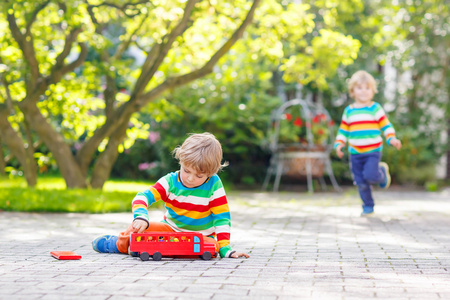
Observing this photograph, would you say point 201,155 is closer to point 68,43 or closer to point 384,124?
point 384,124

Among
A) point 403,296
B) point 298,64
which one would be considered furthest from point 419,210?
point 403,296

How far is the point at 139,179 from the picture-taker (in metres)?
14.3

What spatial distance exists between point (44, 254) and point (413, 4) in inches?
441

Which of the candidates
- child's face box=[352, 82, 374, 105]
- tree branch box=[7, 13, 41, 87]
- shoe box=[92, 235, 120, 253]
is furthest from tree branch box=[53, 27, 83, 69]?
shoe box=[92, 235, 120, 253]

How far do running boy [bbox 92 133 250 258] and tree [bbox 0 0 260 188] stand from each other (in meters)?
4.04

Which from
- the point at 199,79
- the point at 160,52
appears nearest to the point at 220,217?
the point at 160,52

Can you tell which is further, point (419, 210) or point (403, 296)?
point (419, 210)

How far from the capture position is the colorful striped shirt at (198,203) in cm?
422

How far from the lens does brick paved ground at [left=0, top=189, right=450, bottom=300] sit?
3.04m

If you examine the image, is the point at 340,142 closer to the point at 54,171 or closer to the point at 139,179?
the point at 139,179

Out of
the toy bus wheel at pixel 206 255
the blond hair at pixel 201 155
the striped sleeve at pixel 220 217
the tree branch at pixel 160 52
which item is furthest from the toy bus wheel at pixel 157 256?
the tree branch at pixel 160 52

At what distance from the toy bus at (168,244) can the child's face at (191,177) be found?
329mm

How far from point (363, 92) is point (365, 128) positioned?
41 cm

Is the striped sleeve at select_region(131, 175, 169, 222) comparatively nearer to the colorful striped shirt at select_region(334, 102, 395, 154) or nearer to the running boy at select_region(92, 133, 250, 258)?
the running boy at select_region(92, 133, 250, 258)
